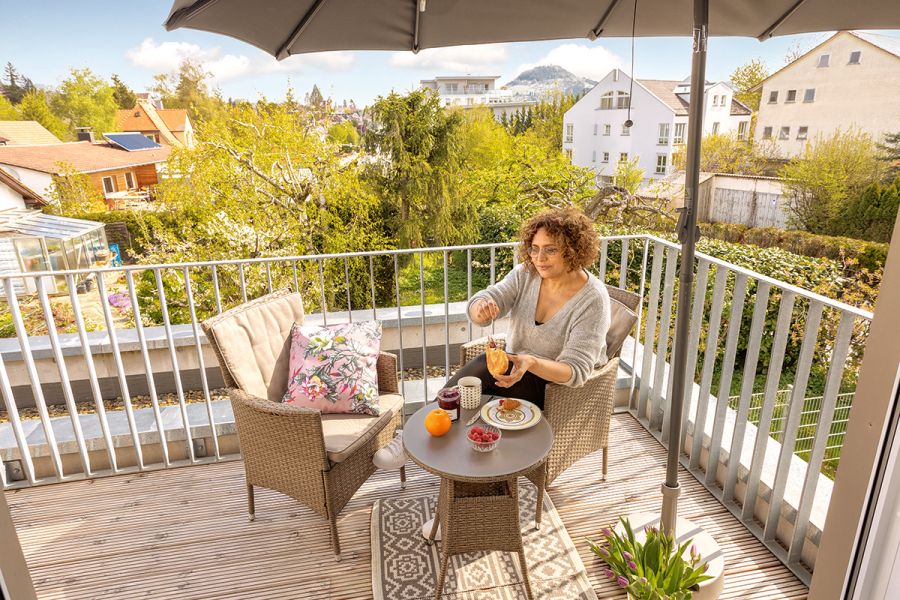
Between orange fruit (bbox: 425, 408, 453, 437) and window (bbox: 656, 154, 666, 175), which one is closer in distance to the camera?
orange fruit (bbox: 425, 408, 453, 437)

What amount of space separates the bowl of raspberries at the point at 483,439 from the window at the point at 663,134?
2347cm

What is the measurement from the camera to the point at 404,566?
85.7 inches

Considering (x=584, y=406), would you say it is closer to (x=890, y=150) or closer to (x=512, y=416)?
(x=512, y=416)

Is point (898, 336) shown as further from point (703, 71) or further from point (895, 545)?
point (703, 71)

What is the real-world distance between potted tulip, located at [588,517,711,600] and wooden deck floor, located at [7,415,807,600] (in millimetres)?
119

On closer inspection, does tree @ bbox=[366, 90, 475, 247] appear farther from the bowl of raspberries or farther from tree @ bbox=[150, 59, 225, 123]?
tree @ bbox=[150, 59, 225, 123]

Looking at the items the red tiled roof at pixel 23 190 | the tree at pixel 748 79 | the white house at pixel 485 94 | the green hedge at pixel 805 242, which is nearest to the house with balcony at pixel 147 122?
the red tiled roof at pixel 23 190

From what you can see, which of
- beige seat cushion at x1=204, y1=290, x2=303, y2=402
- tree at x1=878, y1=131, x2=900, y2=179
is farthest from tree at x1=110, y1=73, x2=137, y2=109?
tree at x1=878, y1=131, x2=900, y2=179

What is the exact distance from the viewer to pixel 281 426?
2158 millimetres

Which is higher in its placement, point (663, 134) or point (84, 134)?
point (84, 134)

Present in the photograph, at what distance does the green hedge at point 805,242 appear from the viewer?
36.1 ft

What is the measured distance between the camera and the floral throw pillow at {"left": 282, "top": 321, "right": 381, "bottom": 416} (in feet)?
8.04

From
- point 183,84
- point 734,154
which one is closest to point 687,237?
point 734,154

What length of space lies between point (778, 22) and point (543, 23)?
92 cm
